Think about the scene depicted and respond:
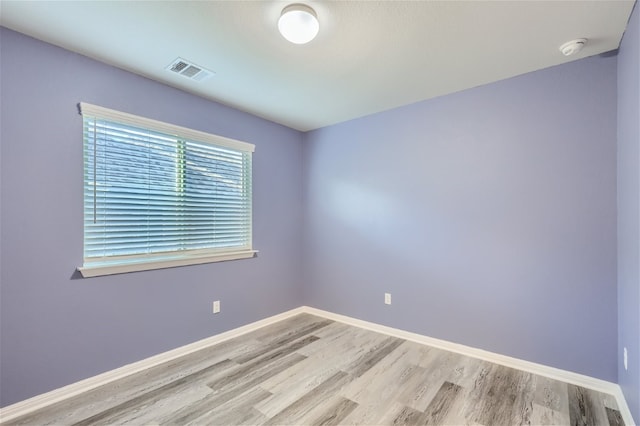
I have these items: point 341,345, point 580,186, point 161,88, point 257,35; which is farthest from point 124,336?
point 580,186

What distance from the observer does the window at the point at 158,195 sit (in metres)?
2.21

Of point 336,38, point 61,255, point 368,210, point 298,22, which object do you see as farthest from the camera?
point 368,210

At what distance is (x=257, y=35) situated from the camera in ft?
6.22

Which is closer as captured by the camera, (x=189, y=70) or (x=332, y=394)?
(x=332, y=394)

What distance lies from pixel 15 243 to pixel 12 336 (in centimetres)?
58

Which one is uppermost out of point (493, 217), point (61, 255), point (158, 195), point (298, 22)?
point (298, 22)

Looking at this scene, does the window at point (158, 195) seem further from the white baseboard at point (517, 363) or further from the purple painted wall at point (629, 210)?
the purple painted wall at point (629, 210)

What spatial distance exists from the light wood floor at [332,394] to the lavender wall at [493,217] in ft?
1.20

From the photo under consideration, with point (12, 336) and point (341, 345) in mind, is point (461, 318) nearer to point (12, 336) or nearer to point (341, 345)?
point (341, 345)

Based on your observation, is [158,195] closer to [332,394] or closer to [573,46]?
[332,394]

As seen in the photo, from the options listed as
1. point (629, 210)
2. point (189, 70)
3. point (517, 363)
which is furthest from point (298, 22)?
point (517, 363)

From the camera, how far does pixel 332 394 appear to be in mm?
2086

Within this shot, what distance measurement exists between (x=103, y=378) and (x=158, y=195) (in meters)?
1.45

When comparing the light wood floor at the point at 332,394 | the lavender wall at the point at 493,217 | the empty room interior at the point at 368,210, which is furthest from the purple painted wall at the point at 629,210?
the light wood floor at the point at 332,394
